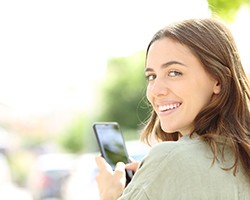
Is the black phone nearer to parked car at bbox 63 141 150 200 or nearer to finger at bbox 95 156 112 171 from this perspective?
finger at bbox 95 156 112 171

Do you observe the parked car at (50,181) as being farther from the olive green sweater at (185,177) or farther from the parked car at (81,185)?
the olive green sweater at (185,177)

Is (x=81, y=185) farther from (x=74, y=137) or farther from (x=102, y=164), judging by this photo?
(x=102, y=164)

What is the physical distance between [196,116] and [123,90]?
8566mm

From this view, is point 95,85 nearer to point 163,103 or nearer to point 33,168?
point 33,168

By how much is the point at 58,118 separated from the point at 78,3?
13.7ft


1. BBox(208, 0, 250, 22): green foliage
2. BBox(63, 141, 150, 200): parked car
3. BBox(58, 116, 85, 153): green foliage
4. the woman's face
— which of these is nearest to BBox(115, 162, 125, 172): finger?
the woman's face

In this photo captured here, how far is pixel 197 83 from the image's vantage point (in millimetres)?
1016

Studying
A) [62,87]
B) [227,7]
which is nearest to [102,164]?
[227,7]

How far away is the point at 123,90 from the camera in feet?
31.5

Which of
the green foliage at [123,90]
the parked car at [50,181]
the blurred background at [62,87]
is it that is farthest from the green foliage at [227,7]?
the green foliage at [123,90]

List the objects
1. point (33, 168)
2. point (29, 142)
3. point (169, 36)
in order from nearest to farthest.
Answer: point (169, 36) < point (33, 168) < point (29, 142)

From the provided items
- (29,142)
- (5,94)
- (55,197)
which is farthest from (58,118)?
(55,197)

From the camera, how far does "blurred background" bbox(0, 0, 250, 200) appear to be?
21.0 feet

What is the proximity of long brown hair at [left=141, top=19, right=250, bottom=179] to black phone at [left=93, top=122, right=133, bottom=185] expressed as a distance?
0.24 metres
